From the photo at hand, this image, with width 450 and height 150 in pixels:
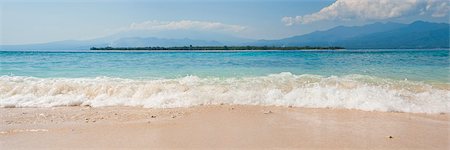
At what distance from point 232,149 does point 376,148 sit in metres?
1.84

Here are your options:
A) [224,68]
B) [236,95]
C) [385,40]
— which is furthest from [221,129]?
[385,40]

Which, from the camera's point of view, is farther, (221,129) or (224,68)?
(224,68)

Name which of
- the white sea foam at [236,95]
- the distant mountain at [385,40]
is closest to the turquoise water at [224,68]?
the white sea foam at [236,95]

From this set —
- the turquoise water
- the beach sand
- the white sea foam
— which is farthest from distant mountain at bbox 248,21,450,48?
the beach sand

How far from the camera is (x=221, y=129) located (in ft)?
19.7

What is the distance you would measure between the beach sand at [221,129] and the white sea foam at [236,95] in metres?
0.56

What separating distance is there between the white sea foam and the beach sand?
563mm

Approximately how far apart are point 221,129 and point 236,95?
321 centimetres

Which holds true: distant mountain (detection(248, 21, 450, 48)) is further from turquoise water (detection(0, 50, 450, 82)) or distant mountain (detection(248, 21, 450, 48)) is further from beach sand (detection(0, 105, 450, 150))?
beach sand (detection(0, 105, 450, 150))

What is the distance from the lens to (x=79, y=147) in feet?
16.7

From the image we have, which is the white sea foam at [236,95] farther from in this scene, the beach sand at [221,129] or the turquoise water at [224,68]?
the turquoise water at [224,68]

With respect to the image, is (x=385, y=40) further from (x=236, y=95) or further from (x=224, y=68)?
(x=236, y=95)

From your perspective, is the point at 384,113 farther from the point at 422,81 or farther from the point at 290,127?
the point at 422,81

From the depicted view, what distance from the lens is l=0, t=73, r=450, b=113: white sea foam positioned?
8336mm
